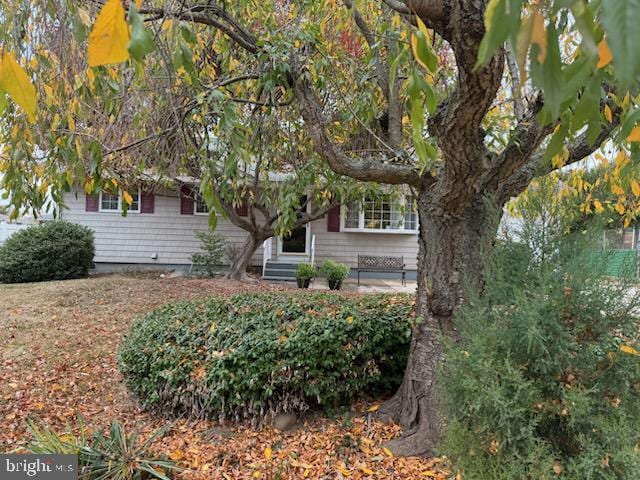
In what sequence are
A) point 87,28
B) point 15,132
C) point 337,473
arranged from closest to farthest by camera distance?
point 87,28, point 337,473, point 15,132

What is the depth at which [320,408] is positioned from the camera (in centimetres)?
366

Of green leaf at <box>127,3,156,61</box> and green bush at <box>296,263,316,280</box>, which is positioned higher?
green leaf at <box>127,3,156,61</box>

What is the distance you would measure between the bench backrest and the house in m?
0.42

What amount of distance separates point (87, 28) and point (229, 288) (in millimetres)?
8279

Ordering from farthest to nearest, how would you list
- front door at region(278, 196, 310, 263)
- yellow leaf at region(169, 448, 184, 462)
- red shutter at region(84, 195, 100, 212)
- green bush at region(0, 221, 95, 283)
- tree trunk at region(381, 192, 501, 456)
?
front door at region(278, 196, 310, 263), red shutter at region(84, 195, 100, 212), green bush at region(0, 221, 95, 283), tree trunk at region(381, 192, 501, 456), yellow leaf at region(169, 448, 184, 462)

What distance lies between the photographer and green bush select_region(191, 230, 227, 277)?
13.2 metres

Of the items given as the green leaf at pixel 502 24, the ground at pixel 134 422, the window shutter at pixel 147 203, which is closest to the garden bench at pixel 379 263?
the window shutter at pixel 147 203

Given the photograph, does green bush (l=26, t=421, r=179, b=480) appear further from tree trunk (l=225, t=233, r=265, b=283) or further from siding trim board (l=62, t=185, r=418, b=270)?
siding trim board (l=62, t=185, r=418, b=270)

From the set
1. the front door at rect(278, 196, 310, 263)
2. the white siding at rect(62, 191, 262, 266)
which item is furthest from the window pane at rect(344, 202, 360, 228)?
the white siding at rect(62, 191, 262, 266)

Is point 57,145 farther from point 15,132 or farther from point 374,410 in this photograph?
point 374,410

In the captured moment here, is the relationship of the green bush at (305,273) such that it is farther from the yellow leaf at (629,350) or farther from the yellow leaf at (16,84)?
the yellow leaf at (16,84)

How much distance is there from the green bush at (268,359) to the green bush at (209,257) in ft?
30.1

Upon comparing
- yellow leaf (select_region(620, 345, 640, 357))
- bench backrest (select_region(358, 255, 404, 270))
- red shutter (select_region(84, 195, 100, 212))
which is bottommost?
bench backrest (select_region(358, 255, 404, 270))

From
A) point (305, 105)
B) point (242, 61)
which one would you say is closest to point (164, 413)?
point (305, 105)
